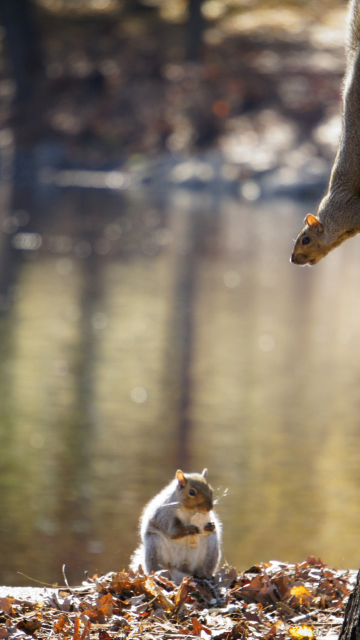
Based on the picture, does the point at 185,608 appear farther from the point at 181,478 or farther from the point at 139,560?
the point at 139,560

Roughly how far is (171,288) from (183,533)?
41.7 ft

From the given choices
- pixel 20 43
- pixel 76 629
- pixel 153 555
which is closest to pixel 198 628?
pixel 76 629

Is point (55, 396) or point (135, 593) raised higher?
point (55, 396)

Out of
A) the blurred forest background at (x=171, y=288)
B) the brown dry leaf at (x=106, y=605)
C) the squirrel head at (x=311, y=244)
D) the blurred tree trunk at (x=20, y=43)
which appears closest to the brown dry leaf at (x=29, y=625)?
the brown dry leaf at (x=106, y=605)

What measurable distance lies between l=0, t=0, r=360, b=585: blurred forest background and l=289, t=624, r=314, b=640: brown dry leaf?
269 centimetres

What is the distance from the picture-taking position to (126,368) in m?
11.8

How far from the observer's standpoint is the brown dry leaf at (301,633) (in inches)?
148

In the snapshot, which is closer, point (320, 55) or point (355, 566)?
point (355, 566)

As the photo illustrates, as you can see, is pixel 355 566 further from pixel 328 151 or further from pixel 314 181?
pixel 328 151

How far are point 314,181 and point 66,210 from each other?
34.6 ft

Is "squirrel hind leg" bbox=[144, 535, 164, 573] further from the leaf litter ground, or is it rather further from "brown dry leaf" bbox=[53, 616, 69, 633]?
"brown dry leaf" bbox=[53, 616, 69, 633]

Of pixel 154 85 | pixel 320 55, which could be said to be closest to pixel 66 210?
pixel 154 85

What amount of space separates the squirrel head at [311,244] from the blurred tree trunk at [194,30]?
40.9 m

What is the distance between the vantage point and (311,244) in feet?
12.3
